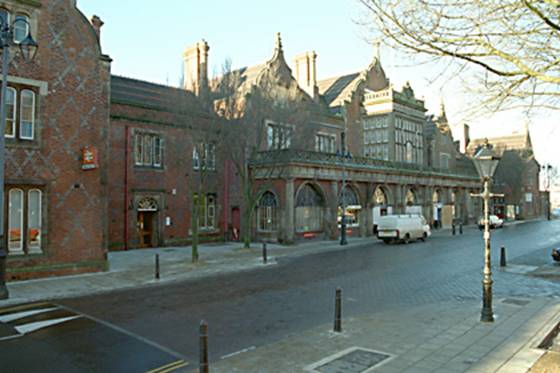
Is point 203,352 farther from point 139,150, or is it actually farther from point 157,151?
point 157,151

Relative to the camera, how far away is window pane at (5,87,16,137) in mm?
15914

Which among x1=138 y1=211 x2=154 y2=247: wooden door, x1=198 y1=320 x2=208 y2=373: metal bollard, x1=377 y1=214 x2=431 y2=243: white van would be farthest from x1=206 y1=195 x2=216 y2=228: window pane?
x1=198 y1=320 x2=208 y2=373: metal bollard

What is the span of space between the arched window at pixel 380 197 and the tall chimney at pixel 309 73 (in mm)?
10174

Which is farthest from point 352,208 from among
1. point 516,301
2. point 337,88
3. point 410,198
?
point 516,301

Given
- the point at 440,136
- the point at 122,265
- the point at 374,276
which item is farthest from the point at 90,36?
the point at 440,136

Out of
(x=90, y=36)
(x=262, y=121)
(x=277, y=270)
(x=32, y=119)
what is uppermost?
(x=90, y=36)

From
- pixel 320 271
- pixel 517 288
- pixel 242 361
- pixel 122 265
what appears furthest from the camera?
pixel 122 265

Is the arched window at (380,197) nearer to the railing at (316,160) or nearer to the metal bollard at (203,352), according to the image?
the railing at (316,160)

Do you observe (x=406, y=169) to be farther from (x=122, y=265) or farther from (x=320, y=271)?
(x=122, y=265)

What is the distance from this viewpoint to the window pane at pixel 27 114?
640 inches

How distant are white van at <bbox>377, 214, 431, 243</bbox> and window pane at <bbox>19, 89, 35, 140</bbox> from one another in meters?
22.2

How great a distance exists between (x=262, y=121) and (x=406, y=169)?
20150mm

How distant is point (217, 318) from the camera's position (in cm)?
1059

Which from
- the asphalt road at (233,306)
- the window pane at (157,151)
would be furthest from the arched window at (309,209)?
the window pane at (157,151)
